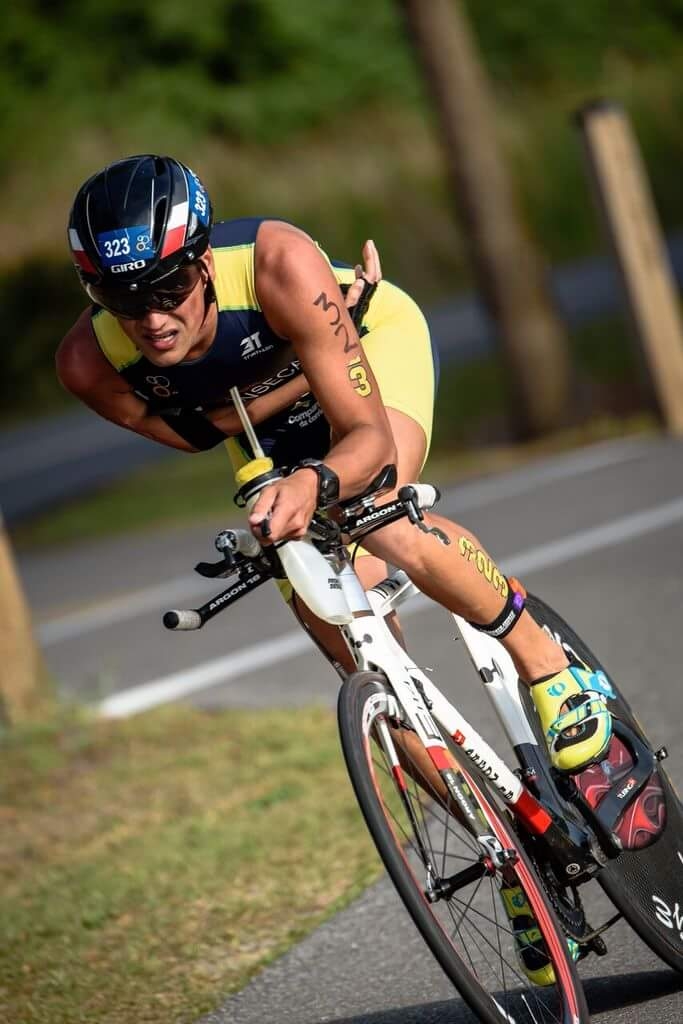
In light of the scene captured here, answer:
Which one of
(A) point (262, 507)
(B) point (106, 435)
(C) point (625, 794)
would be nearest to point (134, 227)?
(A) point (262, 507)

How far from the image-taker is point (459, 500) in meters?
11.1

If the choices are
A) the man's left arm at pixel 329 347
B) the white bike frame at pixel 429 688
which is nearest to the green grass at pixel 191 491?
the white bike frame at pixel 429 688

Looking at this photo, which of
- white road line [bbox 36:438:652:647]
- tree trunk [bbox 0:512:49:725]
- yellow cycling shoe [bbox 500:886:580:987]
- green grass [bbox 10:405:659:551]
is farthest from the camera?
green grass [bbox 10:405:659:551]

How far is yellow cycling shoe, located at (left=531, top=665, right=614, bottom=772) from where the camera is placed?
137 inches

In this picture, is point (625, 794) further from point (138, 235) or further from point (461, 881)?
point (138, 235)

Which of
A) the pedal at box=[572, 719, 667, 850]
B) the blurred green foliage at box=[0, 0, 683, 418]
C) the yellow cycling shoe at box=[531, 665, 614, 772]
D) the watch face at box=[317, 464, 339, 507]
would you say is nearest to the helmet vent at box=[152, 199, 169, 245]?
the watch face at box=[317, 464, 339, 507]

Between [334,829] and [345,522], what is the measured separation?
Result: 2166mm

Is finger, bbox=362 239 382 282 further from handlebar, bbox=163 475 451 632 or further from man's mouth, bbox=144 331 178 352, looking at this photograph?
handlebar, bbox=163 475 451 632

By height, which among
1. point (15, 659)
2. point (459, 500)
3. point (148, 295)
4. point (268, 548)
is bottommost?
point (459, 500)

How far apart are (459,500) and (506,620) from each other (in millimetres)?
7596

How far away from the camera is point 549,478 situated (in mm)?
11305

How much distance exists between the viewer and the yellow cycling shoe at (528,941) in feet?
10.8

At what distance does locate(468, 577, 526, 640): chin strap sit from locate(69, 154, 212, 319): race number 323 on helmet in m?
1.01

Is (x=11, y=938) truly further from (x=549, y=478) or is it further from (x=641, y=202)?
(x=641, y=202)
